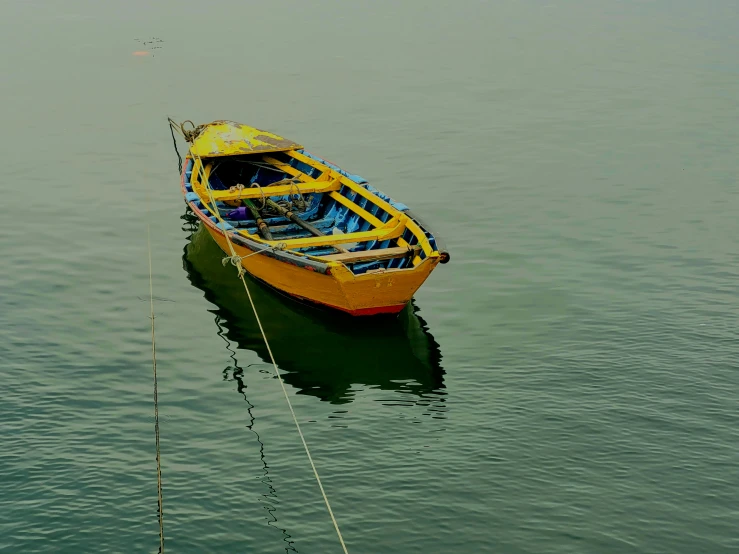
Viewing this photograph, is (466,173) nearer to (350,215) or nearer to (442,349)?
(350,215)

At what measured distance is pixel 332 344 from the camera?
629 inches

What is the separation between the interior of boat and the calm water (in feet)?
3.64

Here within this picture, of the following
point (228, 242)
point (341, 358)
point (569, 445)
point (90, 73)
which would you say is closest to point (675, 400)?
point (569, 445)

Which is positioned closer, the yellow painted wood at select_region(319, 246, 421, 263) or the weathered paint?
the yellow painted wood at select_region(319, 246, 421, 263)

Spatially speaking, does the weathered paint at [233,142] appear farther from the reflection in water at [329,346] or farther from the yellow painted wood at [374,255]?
the yellow painted wood at [374,255]

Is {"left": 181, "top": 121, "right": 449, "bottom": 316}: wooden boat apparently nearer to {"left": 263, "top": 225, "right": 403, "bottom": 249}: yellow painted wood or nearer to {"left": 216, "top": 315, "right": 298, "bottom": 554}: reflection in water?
{"left": 263, "top": 225, "right": 403, "bottom": 249}: yellow painted wood

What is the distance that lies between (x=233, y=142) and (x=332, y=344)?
6694 millimetres

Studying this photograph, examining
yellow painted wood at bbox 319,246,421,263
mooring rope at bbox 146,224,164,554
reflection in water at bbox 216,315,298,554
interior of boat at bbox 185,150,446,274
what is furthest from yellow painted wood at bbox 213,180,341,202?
yellow painted wood at bbox 319,246,421,263

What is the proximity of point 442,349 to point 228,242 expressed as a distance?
13.1ft

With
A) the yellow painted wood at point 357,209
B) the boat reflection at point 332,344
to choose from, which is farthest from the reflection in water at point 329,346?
the yellow painted wood at point 357,209

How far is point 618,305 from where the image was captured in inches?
663

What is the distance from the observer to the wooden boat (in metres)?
15.6

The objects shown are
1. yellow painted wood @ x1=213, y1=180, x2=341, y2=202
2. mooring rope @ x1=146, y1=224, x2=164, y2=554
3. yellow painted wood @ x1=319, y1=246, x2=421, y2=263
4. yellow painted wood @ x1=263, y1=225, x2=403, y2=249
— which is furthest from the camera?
yellow painted wood @ x1=213, y1=180, x2=341, y2=202

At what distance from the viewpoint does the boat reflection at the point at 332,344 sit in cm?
1471
